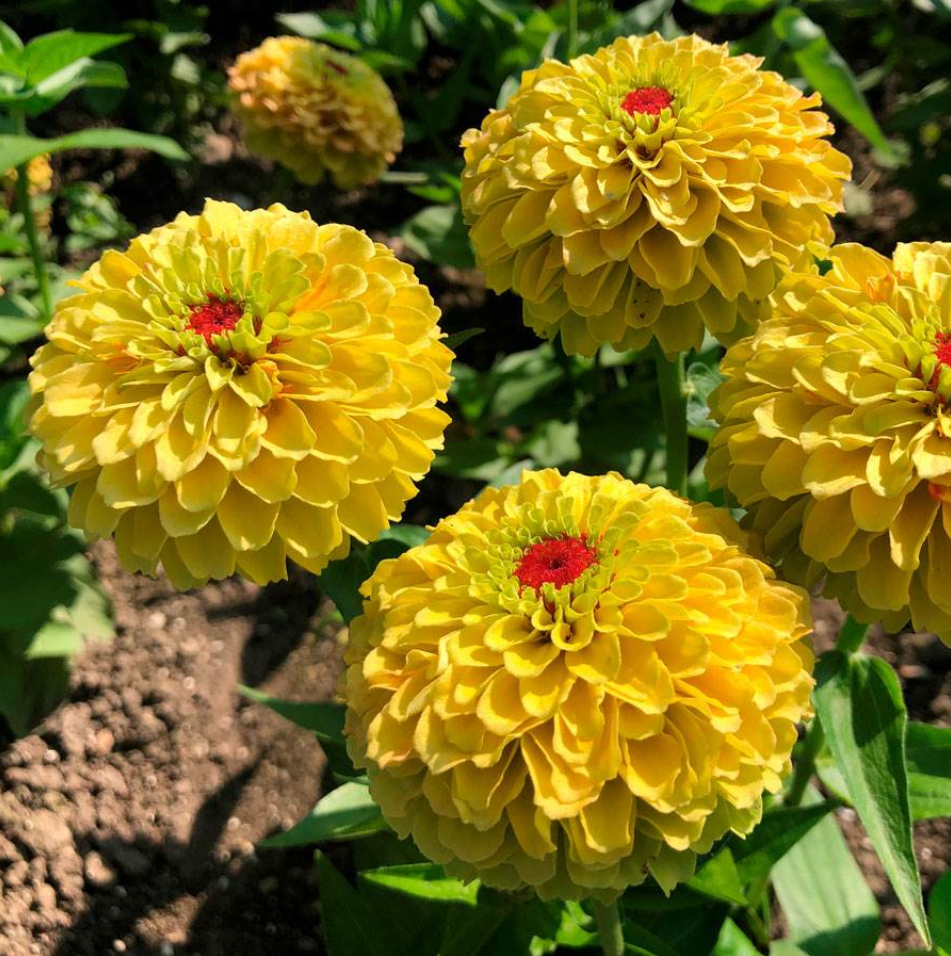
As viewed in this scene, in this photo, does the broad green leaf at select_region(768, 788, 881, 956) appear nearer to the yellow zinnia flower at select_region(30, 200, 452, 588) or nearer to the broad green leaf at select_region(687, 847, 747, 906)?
the broad green leaf at select_region(687, 847, 747, 906)

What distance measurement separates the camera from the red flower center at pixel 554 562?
0.74 metres

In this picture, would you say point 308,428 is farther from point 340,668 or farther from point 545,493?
point 340,668

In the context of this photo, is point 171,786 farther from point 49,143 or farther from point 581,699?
point 581,699

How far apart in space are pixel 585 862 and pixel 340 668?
47.0 inches

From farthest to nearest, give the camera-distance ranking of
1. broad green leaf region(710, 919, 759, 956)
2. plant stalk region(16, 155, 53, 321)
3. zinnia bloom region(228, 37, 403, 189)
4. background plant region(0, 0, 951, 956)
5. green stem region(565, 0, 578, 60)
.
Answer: zinnia bloom region(228, 37, 403, 189), green stem region(565, 0, 578, 60), plant stalk region(16, 155, 53, 321), broad green leaf region(710, 919, 759, 956), background plant region(0, 0, 951, 956)

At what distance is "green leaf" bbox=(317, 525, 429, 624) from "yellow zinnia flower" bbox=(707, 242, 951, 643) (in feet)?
1.24

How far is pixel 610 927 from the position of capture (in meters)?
0.91

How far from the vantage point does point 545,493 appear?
815 mm

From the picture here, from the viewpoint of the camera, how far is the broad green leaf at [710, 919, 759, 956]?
1.14 meters

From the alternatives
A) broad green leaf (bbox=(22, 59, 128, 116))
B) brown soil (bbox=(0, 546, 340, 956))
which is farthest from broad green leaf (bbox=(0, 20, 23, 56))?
brown soil (bbox=(0, 546, 340, 956))

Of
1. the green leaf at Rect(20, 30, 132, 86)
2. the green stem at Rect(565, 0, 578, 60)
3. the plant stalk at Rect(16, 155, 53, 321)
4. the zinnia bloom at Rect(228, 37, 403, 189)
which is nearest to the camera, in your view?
the green leaf at Rect(20, 30, 132, 86)

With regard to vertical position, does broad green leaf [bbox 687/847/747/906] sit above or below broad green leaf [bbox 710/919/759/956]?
above

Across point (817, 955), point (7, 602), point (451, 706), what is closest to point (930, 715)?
point (817, 955)

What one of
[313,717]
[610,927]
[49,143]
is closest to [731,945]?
[610,927]
